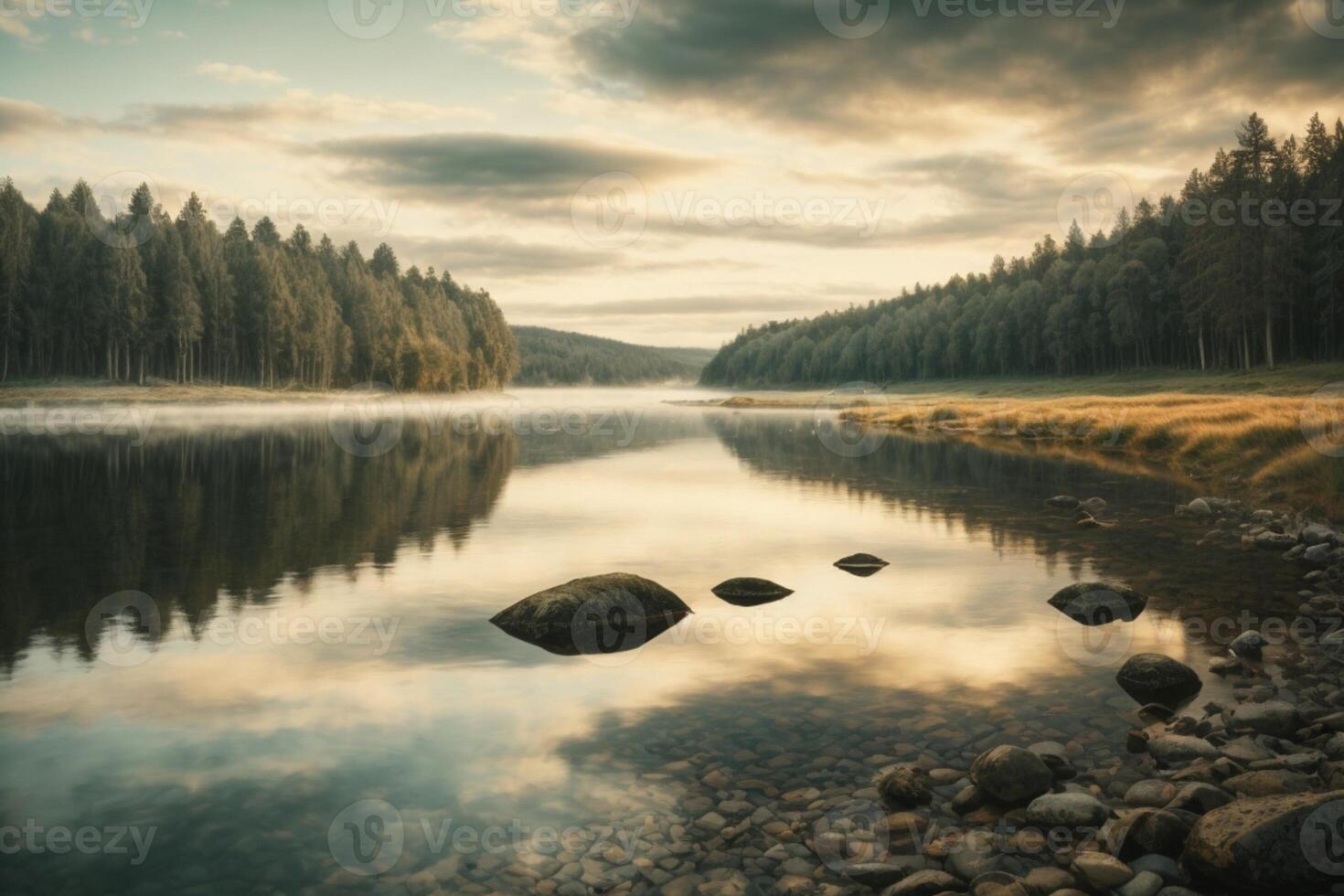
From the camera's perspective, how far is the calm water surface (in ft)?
27.6

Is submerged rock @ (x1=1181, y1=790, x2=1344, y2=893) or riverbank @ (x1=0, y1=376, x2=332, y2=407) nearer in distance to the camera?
submerged rock @ (x1=1181, y1=790, x2=1344, y2=893)

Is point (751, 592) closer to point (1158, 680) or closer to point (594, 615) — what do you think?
point (594, 615)

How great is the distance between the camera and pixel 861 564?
19969mm

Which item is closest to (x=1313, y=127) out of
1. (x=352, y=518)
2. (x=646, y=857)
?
(x=352, y=518)

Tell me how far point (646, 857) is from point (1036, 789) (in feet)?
11.9

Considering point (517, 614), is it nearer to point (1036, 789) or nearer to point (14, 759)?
point (14, 759)
